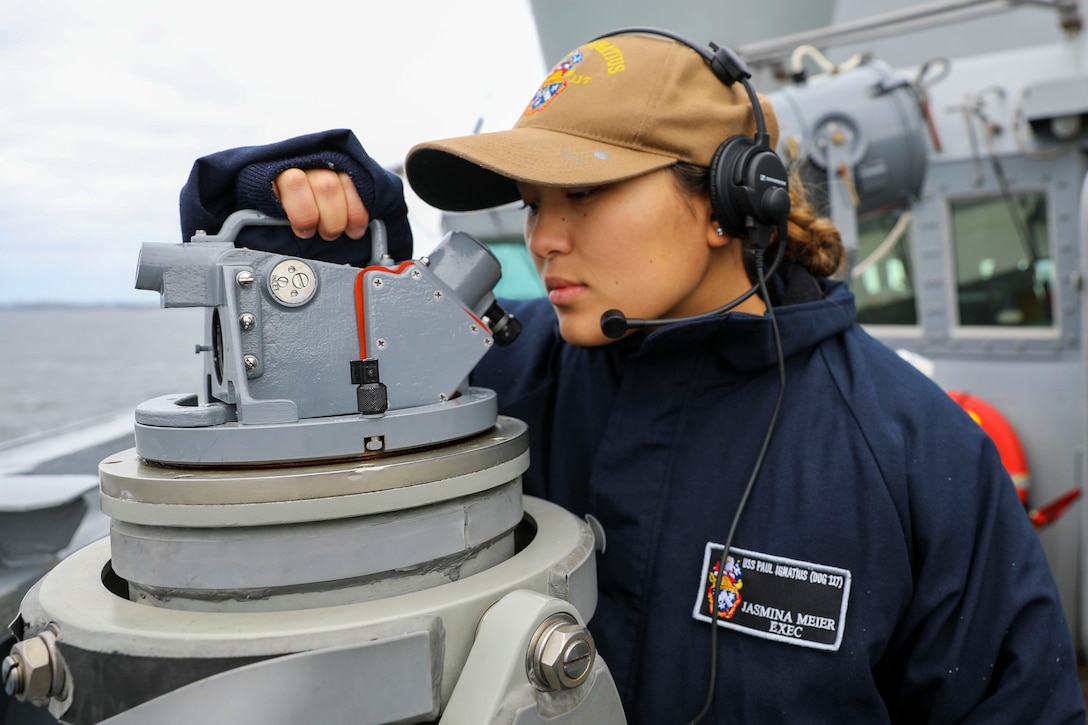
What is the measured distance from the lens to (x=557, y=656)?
0.72 meters

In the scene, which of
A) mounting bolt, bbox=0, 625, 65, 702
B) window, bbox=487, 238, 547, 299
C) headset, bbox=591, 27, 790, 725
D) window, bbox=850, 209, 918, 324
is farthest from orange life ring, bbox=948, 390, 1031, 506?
mounting bolt, bbox=0, 625, 65, 702

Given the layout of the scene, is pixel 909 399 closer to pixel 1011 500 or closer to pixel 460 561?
pixel 1011 500

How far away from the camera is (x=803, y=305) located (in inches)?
47.4

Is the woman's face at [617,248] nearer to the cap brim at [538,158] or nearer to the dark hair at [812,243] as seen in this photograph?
the cap brim at [538,158]

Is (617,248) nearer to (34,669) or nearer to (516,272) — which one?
(34,669)

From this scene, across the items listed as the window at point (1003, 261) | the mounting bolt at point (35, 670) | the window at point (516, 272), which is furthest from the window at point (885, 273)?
the mounting bolt at point (35, 670)

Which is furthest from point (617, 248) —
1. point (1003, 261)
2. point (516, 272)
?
point (1003, 261)

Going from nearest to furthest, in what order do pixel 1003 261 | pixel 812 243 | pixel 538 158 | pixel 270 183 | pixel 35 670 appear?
pixel 35 670 → pixel 270 183 → pixel 538 158 → pixel 812 243 → pixel 1003 261

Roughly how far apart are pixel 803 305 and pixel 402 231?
56cm

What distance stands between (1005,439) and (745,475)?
290cm

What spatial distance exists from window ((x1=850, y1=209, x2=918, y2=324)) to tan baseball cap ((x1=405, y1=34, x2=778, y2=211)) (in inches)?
118

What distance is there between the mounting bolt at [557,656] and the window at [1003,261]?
3626mm

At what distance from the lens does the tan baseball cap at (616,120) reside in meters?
1.05

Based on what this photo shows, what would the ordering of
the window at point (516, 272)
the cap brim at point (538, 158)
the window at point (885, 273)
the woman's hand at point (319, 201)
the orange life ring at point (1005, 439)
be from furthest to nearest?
the window at point (885, 273), the orange life ring at point (1005, 439), the window at point (516, 272), the cap brim at point (538, 158), the woman's hand at point (319, 201)
